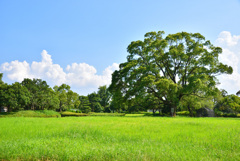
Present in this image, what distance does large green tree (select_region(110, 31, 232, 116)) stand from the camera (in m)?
25.2

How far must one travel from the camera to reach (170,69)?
3069 centimetres

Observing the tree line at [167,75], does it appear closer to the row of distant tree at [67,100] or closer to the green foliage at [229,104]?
the row of distant tree at [67,100]

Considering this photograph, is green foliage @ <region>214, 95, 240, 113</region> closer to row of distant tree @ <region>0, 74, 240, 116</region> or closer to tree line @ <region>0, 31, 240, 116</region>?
row of distant tree @ <region>0, 74, 240, 116</region>

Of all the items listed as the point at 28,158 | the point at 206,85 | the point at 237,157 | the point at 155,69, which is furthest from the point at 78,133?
the point at 206,85

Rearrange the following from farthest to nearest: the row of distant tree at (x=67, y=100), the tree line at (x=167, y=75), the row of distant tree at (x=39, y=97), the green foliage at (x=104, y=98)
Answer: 1. the green foliage at (x=104, y=98)
2. the row of distant tree at (x=39, y=97)
3. the row of distant tree at (x=67, y=100)
4. the tree line at (x=167, y=75)

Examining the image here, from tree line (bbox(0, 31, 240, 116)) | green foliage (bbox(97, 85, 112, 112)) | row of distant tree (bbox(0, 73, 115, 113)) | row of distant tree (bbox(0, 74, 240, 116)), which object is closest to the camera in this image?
tree line (bbox(0, 31, 240, 116))

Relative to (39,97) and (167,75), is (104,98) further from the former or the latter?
(167,75)

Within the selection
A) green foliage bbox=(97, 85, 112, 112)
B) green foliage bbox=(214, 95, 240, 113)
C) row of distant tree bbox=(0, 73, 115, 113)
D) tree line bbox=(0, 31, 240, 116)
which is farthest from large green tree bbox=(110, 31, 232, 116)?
Answer: green foliage bbox=(97, 85, 112, 112)

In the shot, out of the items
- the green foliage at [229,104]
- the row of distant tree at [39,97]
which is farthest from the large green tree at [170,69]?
the row of distant tree at [39,97]

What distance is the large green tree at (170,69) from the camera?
25.2 meters

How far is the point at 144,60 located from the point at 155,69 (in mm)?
3813

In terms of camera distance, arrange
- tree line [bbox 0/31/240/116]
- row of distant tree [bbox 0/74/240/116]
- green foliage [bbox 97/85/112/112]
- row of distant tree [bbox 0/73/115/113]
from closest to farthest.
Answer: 1. tree line [bbox 0/31/240/116]
2. row of distant tree [bbox 0/74/240/116]
3. row of distant tree [bbox 0/73/115/113]
4. green foliage [bbox 97/85/112/112]

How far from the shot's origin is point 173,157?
478cm

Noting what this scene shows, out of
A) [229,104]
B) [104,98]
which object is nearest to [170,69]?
[229,104]
